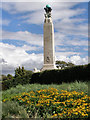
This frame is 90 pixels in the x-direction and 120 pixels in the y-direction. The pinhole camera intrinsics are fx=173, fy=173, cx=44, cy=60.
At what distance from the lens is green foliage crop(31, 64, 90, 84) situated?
12.9 metres

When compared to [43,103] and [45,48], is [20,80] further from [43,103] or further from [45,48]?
[43,103]

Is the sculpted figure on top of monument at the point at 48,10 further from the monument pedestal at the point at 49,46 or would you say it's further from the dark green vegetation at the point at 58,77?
the dark green vegetation at the point at 58,77

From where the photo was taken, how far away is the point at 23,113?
5.24 meters

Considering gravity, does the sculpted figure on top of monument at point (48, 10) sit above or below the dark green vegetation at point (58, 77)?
above

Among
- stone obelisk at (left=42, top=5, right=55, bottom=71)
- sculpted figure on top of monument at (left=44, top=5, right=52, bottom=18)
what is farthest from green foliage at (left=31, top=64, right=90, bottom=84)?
sculpted figure on top of monument at (left=44, top=5, right=52, bottom=18)

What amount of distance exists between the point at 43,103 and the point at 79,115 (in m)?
1.46

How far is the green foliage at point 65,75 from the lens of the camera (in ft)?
42.3

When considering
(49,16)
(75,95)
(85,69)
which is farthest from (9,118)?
(49,16)

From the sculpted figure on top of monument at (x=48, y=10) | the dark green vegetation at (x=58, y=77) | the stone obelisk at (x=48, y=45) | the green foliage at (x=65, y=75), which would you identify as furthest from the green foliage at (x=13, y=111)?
the sculpted figure on top of monument at (x=48, y=10)

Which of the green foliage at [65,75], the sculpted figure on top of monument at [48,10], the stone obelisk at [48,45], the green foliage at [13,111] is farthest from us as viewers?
the sculpted figure on top of monument at [48,10]

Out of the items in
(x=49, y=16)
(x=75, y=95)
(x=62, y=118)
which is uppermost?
(x=49, y=16)

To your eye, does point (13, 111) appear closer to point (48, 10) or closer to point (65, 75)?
point (65, 75)

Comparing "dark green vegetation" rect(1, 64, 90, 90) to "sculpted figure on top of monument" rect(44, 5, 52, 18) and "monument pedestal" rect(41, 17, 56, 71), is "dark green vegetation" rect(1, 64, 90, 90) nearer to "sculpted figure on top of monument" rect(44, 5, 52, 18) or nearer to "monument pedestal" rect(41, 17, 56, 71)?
"monument pedestal" rect(41, 17, 56, 71)

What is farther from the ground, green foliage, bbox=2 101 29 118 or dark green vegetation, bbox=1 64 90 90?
dark green vegetation, bbox=1 64 90 90
